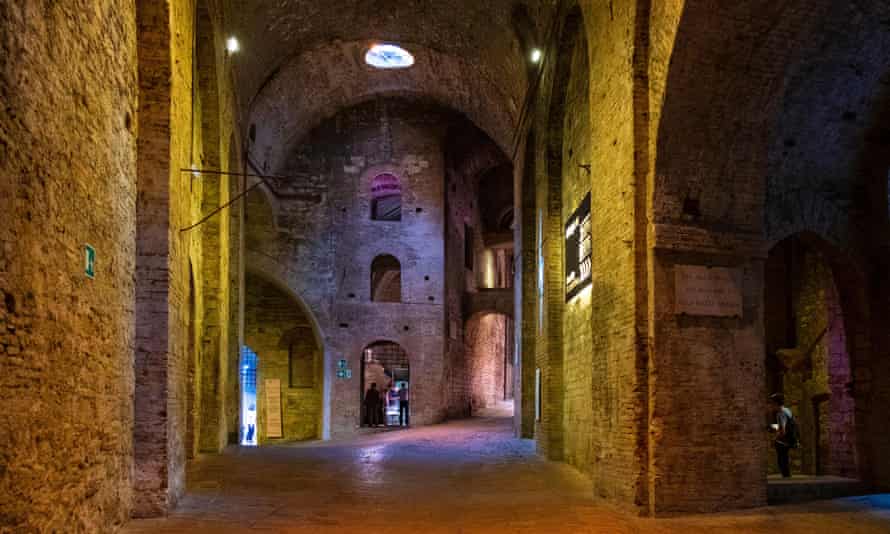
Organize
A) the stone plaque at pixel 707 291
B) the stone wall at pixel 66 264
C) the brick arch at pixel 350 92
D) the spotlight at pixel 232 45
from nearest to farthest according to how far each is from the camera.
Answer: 1. the stone wall at pixel 66 264
2. the stone plaque at pixel 707 291
3. the spotlight at pixel 232 45
4. the brick arch at pixel 350 92

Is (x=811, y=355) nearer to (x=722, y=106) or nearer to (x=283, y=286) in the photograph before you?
(x=722, y=106)

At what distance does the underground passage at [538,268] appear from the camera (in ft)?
18.9

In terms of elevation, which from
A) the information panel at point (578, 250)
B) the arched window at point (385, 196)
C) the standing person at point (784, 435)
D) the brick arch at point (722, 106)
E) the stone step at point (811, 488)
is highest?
the arched window at point (385, 196)

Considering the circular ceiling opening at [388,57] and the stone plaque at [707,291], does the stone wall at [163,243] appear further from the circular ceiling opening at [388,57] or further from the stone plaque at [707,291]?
the circular ceiling opening at [388,57]

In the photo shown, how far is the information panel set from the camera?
11898mm

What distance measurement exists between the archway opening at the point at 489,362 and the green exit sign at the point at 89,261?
20916 millimetres

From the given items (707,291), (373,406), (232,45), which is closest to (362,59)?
(232,45)

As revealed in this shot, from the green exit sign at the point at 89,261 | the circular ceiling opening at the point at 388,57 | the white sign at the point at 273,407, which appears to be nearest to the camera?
the green exit sign at the point at 89,261

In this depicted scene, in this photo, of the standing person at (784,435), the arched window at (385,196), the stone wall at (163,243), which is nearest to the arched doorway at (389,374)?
the arched window at (385,196)

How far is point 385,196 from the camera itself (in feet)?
91.0

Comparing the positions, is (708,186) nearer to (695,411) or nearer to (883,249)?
(695,411)

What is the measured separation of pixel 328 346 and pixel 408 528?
15.8 m

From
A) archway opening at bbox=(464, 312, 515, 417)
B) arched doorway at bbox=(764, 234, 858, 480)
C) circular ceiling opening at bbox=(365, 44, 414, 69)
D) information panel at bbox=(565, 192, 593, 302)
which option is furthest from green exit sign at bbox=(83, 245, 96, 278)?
archway opening at bbox=(464, 312, 515, 417)

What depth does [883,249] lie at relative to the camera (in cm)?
1129
